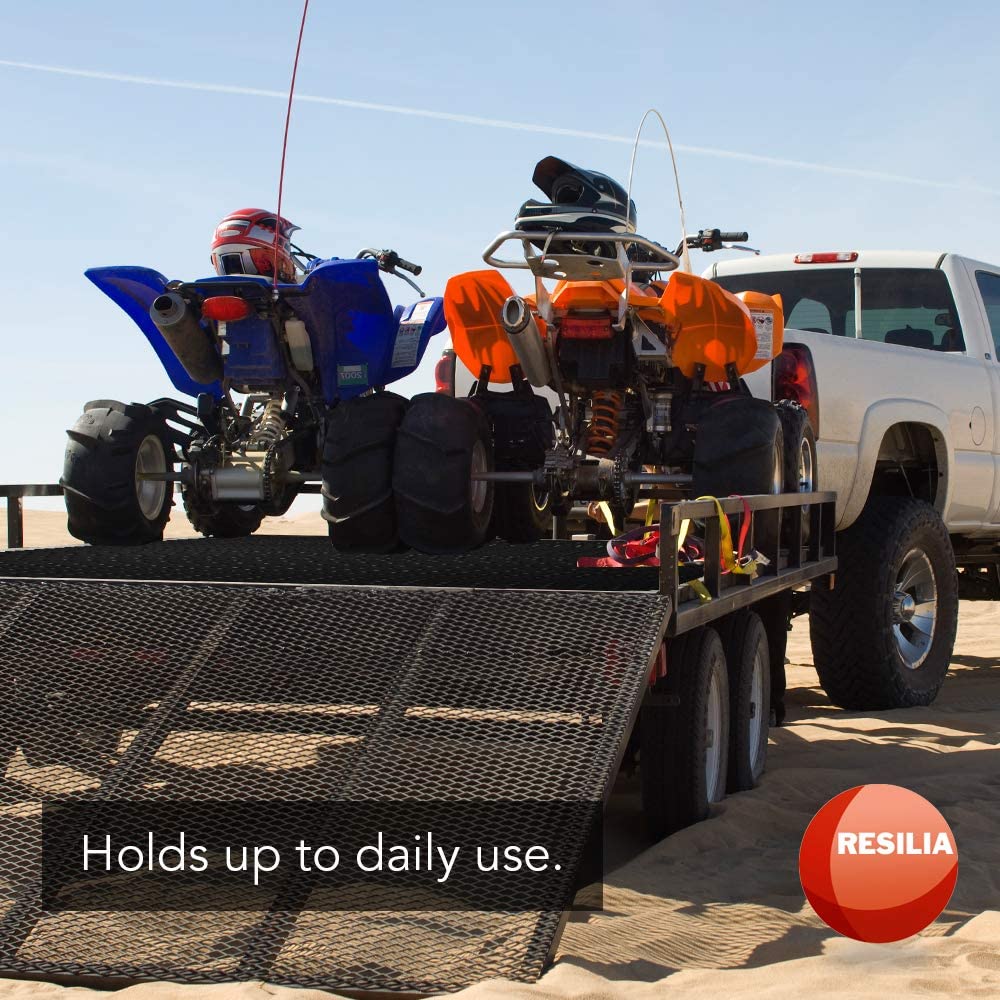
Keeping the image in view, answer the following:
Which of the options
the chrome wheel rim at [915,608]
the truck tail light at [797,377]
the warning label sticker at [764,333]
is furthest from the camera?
the chrome wheel rim at [915,608]

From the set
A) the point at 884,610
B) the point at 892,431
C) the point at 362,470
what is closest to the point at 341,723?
the point at 362,470

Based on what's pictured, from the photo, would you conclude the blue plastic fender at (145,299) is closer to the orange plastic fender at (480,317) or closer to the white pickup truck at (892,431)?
the orange plastic fender at (480,317)

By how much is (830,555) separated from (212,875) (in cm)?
375

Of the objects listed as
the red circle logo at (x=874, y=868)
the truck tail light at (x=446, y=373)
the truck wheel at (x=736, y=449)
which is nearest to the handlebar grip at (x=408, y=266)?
the truck tail light at (x=446, y=373)

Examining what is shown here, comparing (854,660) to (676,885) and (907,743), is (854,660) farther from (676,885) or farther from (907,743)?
(676,885)

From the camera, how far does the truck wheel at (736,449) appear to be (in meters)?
5.62

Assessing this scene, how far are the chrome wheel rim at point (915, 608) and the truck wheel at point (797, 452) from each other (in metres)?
1.30

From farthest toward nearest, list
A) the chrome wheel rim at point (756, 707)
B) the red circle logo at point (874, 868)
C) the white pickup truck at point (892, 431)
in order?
the white pickup truck at point (892, 431)
the chrome wheel rim at point (756, 707)
the red circle logo at point (874, 868)

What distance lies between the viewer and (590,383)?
610 centimetres

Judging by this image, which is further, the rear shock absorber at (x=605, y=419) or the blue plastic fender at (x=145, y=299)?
the blue plastic fender at (x=145, y=299)

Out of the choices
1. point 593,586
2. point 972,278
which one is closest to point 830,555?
point 593,586

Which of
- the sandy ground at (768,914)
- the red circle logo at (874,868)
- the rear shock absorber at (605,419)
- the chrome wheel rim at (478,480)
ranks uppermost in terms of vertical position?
the rear shock absorber at (605,419)

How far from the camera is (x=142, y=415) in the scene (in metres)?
6.70

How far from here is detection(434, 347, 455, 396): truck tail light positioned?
771cm
